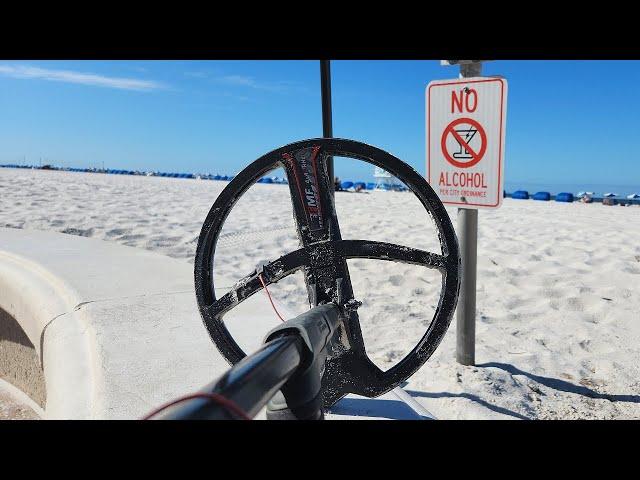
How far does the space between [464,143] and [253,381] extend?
2.10 meters

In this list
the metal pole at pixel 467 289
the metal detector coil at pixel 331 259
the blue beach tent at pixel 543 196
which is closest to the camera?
the metal detector coil at pixel 331 259

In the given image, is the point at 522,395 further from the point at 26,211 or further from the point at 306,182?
the point at 26,211

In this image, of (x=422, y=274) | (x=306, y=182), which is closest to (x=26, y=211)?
(x=422, y=274)

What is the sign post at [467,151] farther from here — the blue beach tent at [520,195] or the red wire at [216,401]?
the blue beach tent at [520,195]

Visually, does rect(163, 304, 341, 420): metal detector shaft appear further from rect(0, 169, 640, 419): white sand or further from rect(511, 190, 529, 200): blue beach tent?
rect(511, 190, 529, 200): blue beach tent

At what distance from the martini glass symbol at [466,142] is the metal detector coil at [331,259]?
1063 millimetres

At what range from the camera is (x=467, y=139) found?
8.38ft

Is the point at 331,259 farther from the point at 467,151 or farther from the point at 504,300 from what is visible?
the point at 504,300

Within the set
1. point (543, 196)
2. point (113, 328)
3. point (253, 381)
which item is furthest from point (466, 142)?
point (543, 196)

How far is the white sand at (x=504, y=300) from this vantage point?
2.42m

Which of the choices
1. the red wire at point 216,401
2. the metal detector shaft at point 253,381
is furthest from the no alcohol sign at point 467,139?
the red wire at point 216,401

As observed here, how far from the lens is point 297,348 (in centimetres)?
94

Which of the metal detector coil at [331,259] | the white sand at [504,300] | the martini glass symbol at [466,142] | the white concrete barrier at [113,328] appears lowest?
the white sand at [504,300]

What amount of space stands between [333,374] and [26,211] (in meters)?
6.68
